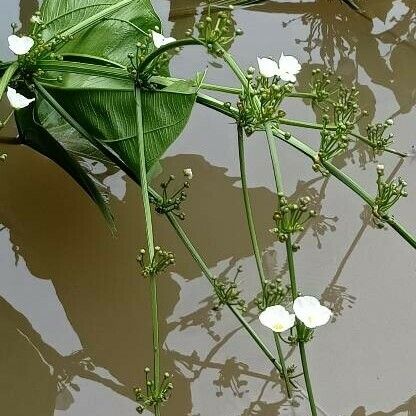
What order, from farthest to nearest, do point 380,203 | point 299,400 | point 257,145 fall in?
point 257,145, point 299,400, point 380,203

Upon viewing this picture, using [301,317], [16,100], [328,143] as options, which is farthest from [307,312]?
[16,100]

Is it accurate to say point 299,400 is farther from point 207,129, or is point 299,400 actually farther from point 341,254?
point 207,129

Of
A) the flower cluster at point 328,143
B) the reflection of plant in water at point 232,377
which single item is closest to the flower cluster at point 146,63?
the flower cluster at point 328,143

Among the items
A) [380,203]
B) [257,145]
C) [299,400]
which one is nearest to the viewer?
[380,203]

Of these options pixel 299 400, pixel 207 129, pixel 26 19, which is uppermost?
pixel 26 19

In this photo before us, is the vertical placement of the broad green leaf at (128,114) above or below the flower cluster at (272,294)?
above

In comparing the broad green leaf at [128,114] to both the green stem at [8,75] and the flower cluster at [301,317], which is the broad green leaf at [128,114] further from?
the flower cluster at [301,317]

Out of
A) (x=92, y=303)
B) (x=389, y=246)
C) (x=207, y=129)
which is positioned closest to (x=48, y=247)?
(x=92, y=303)

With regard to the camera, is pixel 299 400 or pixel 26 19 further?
pixel 26 19
